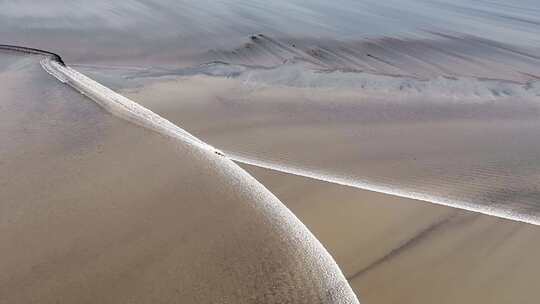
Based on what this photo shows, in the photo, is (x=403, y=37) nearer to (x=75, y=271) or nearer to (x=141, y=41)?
(x=141, y=41)

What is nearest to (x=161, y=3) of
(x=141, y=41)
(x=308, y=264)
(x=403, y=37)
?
(x=141, y=41)

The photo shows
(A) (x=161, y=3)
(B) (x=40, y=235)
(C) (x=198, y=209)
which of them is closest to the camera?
(B) (x=40, y=235)

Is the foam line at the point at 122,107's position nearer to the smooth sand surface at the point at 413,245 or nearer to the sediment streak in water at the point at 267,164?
the sediment streak in water at the point at 267,164

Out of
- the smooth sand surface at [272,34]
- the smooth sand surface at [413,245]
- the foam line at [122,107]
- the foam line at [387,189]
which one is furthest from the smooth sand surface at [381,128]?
the smooth sand surface at [272,34]

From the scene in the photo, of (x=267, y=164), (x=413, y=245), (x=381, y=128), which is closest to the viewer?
(x=413, y=245)

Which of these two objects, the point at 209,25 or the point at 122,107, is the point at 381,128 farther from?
the point at 209,25

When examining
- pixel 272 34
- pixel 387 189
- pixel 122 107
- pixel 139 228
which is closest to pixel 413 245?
pixel 387 189
